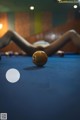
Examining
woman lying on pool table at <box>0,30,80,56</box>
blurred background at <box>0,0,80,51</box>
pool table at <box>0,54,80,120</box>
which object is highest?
blurred background at <box>0,0,80,51</box>

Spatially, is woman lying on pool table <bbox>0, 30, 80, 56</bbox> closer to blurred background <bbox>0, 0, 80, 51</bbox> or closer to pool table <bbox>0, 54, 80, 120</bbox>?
pool table <bbox>0, 54, 80, 120</bbox>

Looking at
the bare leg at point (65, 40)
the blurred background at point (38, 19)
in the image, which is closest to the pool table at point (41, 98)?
the bare leg at point (65, 40)

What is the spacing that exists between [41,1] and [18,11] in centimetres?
208

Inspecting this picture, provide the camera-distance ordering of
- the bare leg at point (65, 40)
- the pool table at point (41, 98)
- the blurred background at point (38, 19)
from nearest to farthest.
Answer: the pool table at point (41, 98) < the bare leg at point (65, 40) < the blurred background at point (38, 19)

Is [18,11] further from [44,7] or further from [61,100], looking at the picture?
[61,100]

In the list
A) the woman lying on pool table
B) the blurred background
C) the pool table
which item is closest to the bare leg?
the woman lying on pool table

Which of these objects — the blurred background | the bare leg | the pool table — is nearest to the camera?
the pool table

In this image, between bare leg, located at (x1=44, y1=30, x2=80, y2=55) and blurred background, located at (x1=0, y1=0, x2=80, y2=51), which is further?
blurred background, located at (x1=0, y1=0, x2=80, y2=51)

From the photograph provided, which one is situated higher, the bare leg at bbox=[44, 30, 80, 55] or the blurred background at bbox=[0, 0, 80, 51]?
the blurred background at bbox=[0, 0, 80, 51]

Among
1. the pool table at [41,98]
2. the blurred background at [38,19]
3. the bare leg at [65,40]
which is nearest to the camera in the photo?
the pool table at [41,98]

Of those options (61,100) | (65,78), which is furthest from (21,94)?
(65,78)

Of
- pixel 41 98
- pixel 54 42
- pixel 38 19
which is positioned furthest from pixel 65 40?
pixel 38 19

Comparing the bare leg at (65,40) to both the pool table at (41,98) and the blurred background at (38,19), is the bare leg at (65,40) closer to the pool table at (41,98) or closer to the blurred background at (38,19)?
the pool table at (41,98)

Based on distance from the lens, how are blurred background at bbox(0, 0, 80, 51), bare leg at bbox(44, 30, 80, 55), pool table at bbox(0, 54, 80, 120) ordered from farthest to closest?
1. blurred background at bbox(0, 0, 80, 51)
2. bare leg at bbox(44, 30, 80, 55)
3. pool table at bbox(0, 54, 80, 120)
